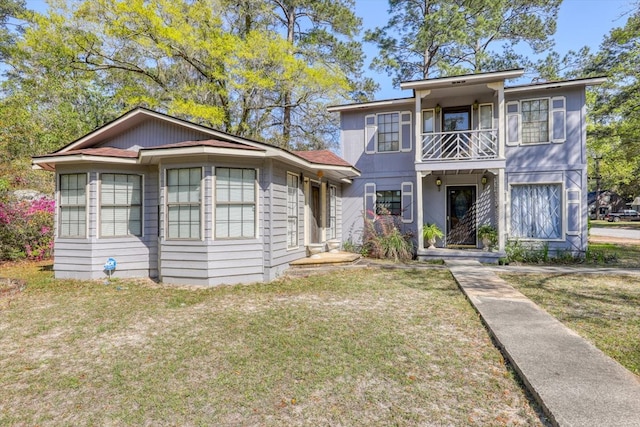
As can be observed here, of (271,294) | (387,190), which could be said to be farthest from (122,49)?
(271,294)

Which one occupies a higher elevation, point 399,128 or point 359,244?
point 399,128

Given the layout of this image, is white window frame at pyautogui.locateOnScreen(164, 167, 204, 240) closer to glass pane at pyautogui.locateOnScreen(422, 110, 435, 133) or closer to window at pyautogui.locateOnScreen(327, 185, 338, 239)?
window at pyautogui.locateOnScreen(327, 185, 338, 239)

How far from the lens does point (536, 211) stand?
10.5 m

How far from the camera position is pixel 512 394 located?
9.29 feet

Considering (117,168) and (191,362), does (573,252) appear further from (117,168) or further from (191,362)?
(117,168)

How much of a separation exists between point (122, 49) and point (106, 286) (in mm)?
13096

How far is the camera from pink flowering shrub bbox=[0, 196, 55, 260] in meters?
10.5

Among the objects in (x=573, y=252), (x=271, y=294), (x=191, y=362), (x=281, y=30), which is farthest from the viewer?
(x=281, y=30)

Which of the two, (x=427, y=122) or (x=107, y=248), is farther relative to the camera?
(x=427, y=122)

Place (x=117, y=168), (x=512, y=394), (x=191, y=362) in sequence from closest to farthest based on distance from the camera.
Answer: (x=512, y=394), (x=191, y=362), (x=117, y=168)

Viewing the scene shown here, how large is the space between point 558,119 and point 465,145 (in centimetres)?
287

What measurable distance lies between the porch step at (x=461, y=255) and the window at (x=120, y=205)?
27.4 ft

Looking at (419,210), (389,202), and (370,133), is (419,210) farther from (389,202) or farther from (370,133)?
(370,133)

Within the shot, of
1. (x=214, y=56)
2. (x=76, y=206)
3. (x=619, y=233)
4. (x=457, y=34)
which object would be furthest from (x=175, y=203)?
(x=619, y=233)
